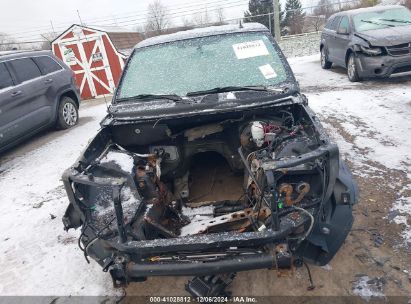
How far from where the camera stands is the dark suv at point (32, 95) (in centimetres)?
648

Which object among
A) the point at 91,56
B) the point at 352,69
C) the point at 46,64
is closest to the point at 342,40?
the point at 352,69

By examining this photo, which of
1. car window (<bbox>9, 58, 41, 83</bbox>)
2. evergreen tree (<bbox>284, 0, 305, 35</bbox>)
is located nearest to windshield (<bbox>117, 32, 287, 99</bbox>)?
car window (<bbox>9, 58, 41, 83</bbox>)

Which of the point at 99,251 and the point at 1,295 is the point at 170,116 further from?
the point at 1,295

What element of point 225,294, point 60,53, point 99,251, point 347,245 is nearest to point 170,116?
point 99,251

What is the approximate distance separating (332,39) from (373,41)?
90.7 inches

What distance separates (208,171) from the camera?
4328mm

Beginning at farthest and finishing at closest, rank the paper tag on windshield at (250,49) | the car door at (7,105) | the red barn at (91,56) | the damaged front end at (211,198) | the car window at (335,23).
→ the red barn at (91,56), the car window at (335,23), the car door at (7,105), the paper tag on windshield at (250,49), the damaged front end at (211,198)

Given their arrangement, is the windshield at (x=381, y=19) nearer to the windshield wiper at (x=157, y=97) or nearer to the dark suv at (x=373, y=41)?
the dark suv at (x=373, y=41)

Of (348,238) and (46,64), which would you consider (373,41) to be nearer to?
(348,238)

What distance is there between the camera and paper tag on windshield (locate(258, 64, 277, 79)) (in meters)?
3.67

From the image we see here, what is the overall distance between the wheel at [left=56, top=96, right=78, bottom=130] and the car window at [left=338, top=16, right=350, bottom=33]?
6921 millimetres

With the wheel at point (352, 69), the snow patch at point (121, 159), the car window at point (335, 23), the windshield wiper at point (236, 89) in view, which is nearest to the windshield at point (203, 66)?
the windshield wiper at point (236, 89)

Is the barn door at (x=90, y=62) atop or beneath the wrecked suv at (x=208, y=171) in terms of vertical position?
beneath

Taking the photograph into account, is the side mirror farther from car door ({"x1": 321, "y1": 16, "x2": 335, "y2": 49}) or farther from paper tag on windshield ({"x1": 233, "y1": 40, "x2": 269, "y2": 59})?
paper tag on windshield ({"x1": 233, "y1": 40, "x2": 269, "y2": 59})
